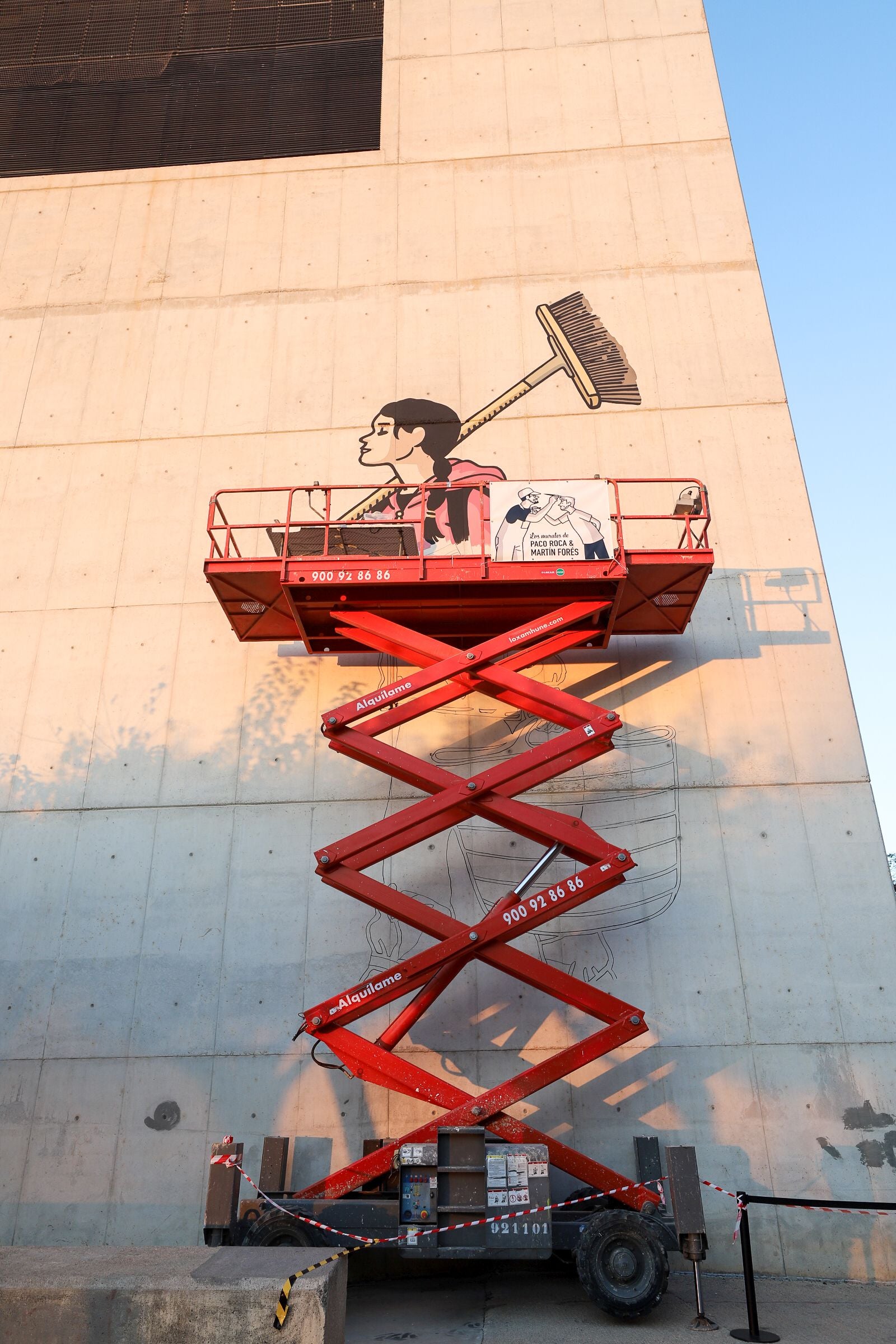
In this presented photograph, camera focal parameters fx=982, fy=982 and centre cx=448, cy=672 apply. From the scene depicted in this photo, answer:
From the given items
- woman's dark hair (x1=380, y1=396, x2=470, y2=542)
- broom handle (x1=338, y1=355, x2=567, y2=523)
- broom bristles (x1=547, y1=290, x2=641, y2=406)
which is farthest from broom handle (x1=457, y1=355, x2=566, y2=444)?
broom bristles (x1=547, y1=290, x2=641, y2=406)

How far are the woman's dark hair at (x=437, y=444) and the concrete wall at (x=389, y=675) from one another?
433 mm

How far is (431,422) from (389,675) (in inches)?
186

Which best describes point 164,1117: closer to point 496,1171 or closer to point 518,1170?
point 496,1171

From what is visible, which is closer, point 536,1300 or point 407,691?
point 536,1300

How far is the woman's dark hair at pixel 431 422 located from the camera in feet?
53.9

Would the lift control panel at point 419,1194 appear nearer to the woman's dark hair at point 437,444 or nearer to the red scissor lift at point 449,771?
the red scissor lift at point 449,771

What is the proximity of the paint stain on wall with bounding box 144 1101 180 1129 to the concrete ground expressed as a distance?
3027 mm

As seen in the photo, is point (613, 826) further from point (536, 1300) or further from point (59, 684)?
point (59, 684)

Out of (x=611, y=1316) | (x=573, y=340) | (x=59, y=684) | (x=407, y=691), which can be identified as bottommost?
(x=611, y=1316)

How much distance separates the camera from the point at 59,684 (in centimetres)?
1521

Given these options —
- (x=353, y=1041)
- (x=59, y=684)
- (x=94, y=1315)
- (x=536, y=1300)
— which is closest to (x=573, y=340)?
(x=59, y=684)

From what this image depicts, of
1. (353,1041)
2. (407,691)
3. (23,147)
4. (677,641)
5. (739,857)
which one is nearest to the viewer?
(353,1041)

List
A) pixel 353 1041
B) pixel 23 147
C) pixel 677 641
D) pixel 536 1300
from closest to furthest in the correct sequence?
pixel 536 1300 → pixel 353 1041 → pixel 677 641 → pixel 23 147

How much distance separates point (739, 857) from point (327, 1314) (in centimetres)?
854
